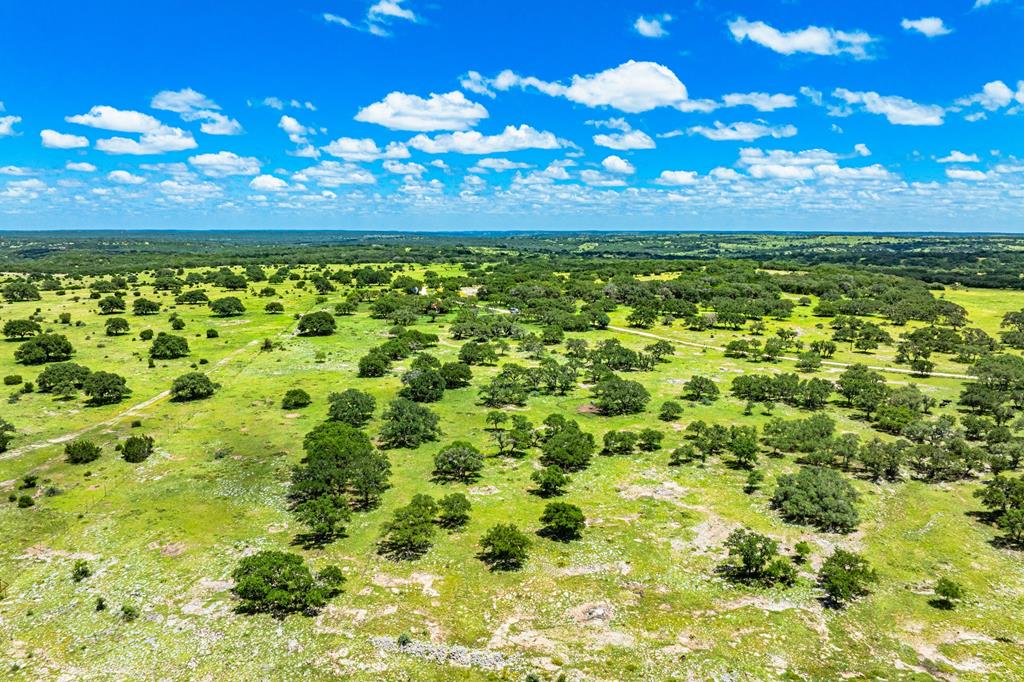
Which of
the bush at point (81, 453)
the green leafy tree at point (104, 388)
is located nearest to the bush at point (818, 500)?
the bush at point (81, 453)

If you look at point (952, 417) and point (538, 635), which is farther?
point (952, 417)

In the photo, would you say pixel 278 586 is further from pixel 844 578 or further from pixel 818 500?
pixel 818 500

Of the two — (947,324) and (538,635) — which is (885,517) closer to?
(538,635)

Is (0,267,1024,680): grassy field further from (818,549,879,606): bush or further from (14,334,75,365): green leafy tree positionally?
(14,334,75,365): green leafy tree

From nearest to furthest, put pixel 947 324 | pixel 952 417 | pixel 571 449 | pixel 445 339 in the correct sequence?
pixel 571 449 → pixel 952 417 → pixel 445 339 → pixel 947 324

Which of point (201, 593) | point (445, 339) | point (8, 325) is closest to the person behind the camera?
point (201, 593)

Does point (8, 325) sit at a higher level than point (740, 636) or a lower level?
higher

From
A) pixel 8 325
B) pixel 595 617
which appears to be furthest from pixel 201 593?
pixel 8 325
